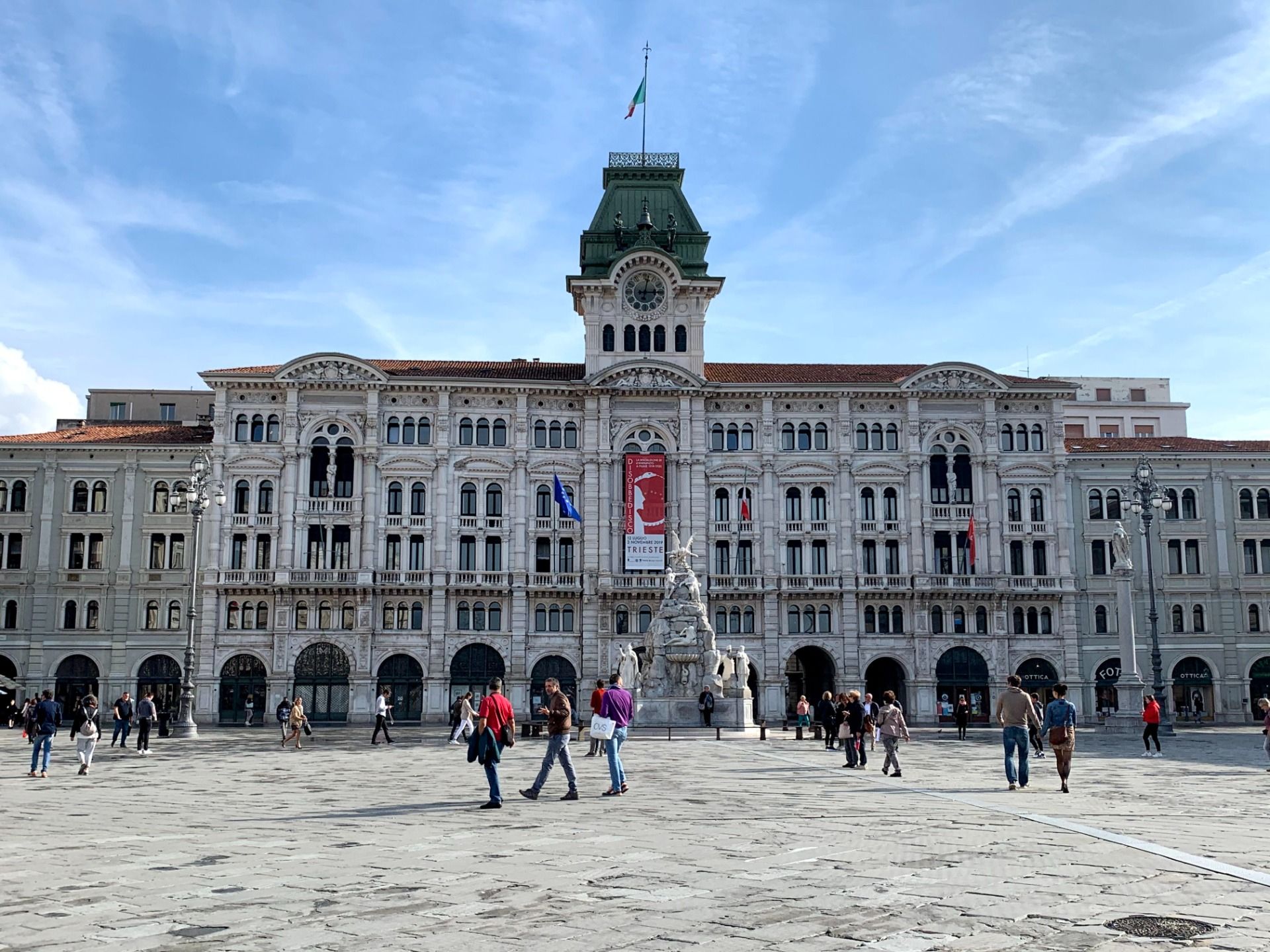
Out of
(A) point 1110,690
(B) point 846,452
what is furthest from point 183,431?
(A) point 1110,690

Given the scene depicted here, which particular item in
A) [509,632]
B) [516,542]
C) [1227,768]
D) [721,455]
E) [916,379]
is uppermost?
[916,379]

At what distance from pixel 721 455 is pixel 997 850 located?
48746 mm

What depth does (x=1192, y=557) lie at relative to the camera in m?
64.0

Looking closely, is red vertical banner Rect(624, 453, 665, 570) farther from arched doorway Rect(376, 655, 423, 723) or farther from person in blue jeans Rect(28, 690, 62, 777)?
person in blue jeans Rect(28, 690, 62, 777)

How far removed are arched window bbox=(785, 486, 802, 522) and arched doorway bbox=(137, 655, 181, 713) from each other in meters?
30.2

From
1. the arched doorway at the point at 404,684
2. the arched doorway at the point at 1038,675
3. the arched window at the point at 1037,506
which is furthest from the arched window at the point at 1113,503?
the arched doorway at the point at 404,684

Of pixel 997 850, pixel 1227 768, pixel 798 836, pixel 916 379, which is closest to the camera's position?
pixel 997 850

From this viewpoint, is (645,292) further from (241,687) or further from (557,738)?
(557,738)

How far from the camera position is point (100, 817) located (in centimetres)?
1762

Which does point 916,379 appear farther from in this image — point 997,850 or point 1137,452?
point 997,850

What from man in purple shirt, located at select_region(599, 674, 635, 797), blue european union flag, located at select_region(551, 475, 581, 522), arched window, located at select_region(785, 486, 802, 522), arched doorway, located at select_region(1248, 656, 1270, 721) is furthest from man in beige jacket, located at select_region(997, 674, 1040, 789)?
arched doorway, located at select_region(1248, 656, 1270, 721)

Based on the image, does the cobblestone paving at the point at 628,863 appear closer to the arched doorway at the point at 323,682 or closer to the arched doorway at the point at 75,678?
the arched doorway at the point at 323,682

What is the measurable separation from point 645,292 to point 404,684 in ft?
74.9

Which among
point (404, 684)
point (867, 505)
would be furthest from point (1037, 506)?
point (404, 684)
